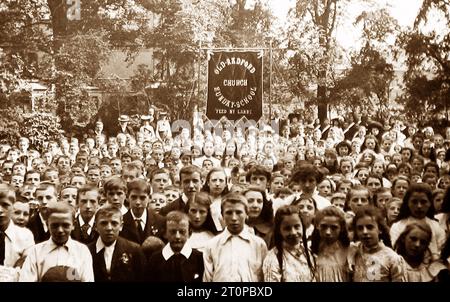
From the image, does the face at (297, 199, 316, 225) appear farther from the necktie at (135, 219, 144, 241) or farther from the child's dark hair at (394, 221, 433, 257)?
the necktie at (135, 219, 144, 241)

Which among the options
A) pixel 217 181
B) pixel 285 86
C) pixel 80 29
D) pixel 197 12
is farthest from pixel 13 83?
pixel 217 181

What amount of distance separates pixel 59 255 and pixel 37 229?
2.81ft

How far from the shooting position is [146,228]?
3.69 meters

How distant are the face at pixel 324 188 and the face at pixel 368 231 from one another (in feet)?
4.37

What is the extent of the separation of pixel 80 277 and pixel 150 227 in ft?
2.75

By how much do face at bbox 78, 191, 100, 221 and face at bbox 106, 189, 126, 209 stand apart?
0.09 metres

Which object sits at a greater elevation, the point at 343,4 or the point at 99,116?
the point at 343,4

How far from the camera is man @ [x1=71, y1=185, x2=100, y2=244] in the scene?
356 cm

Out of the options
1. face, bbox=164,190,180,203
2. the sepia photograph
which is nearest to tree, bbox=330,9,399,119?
the sepia photograph

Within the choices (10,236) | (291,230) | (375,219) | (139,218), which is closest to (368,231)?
(375,219)

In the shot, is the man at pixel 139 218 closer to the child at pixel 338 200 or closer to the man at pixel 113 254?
the man at pixel 113 254
